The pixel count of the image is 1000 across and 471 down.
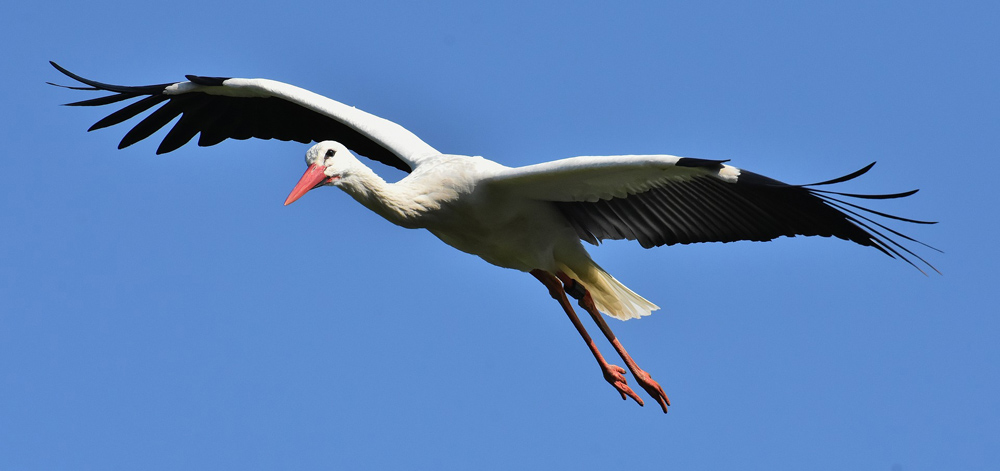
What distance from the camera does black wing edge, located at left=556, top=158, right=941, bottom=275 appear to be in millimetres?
6930

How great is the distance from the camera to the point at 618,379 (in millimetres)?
8648

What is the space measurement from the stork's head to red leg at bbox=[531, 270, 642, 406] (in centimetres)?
170

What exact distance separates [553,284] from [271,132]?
2638 mm

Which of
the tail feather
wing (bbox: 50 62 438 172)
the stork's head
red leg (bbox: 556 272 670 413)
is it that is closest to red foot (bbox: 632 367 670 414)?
red leg (bbox: 556 272 670 413)

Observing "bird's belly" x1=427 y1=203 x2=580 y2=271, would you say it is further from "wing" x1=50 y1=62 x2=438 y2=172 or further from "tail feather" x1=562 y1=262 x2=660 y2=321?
"wing" x1=50 y1=62 x2=438 y2=172

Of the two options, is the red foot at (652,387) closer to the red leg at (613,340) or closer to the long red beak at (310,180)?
the red leg at (613,340)

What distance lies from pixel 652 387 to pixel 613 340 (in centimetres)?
43

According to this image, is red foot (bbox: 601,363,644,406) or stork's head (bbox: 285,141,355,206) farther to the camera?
red foot (bbox: 601,363,644,406)

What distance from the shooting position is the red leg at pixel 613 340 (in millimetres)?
8539

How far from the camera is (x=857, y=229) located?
7.08m

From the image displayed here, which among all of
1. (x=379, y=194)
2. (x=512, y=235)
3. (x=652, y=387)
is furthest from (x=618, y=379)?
(x=379, y=194)

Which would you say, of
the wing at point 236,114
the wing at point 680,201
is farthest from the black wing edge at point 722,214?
the wing at point 236,114

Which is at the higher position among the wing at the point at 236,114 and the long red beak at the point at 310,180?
the wing at the point at 236,114

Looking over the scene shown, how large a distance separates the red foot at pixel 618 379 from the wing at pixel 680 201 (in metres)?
0.96
